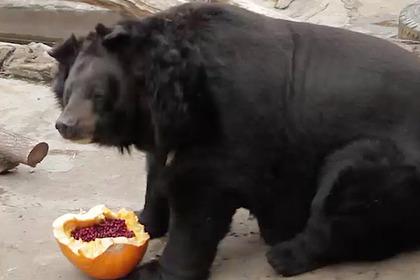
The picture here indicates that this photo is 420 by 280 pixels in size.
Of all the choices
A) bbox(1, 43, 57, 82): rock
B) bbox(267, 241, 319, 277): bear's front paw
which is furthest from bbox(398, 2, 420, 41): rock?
bbox(267, 241, 319, 277): bear's front paw

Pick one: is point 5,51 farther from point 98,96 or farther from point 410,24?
point 98,96

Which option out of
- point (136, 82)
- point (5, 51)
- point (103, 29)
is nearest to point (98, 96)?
point (136, 82)

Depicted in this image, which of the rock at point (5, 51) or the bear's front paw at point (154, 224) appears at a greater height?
the bear's front paw at point (154, 224)

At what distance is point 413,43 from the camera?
6371 millimetres

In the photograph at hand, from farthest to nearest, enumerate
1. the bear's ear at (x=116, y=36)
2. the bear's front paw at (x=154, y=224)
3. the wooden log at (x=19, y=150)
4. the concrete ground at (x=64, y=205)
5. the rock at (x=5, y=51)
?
the rock at (x=5, y=51) → the wooden log at (x=19, y=150) → the bear's front paw at (x=154, y=224) → the concrete ground at (x=64, y=205) → the bear's ear at (x=116, y=36)

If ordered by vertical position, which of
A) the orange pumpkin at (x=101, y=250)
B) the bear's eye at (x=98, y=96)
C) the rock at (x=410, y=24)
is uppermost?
the bear's eye at (x=98, y=96)

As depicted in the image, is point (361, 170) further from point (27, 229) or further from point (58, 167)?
point (58, 167)

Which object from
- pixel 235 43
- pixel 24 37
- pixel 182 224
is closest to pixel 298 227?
pixel 182 224

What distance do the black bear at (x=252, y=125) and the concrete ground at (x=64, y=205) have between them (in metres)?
0.13

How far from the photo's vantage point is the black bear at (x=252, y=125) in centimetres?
382

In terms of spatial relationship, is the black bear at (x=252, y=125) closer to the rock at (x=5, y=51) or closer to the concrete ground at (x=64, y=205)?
the concrete ground at (x=64, y=205)

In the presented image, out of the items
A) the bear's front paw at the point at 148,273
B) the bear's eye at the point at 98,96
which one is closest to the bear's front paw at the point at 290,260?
the bear's front paw at the point at 148,273

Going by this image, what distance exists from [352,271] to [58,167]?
2.21 m

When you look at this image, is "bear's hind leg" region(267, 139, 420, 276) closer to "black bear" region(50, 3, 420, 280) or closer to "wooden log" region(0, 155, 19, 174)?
"black bear" region(50, 3, 420, 280)
